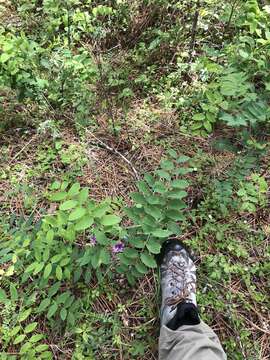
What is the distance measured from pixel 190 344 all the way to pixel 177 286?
38 cm

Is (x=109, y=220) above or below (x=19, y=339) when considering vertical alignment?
above

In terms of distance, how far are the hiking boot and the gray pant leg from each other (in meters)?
0.06

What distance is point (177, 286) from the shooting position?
202cm

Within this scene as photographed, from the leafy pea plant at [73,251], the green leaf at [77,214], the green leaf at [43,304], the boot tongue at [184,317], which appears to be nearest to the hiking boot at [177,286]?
the boot tongue at [184,317]

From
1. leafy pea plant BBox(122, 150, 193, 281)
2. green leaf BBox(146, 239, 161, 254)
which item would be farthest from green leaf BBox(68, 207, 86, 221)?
green leaf BBox(146, 239, 161, 254)

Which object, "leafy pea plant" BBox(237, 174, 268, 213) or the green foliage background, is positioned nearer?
the green foliage background

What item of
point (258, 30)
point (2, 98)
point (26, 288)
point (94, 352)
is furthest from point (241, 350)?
point (2, 98)

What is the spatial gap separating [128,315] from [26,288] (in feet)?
1.82

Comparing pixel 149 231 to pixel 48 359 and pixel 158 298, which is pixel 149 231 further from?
pixel 48 359

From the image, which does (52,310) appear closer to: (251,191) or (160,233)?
(160,233)

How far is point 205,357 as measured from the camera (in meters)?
1.60

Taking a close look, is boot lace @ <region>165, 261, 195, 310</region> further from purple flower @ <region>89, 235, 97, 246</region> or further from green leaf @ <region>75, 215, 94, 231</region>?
green leaf @ <region>75, 215, 94, 231</region>

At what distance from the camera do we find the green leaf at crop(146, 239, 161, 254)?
1735 mm

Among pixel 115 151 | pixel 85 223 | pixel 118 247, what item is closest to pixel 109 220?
pixel 85 223
